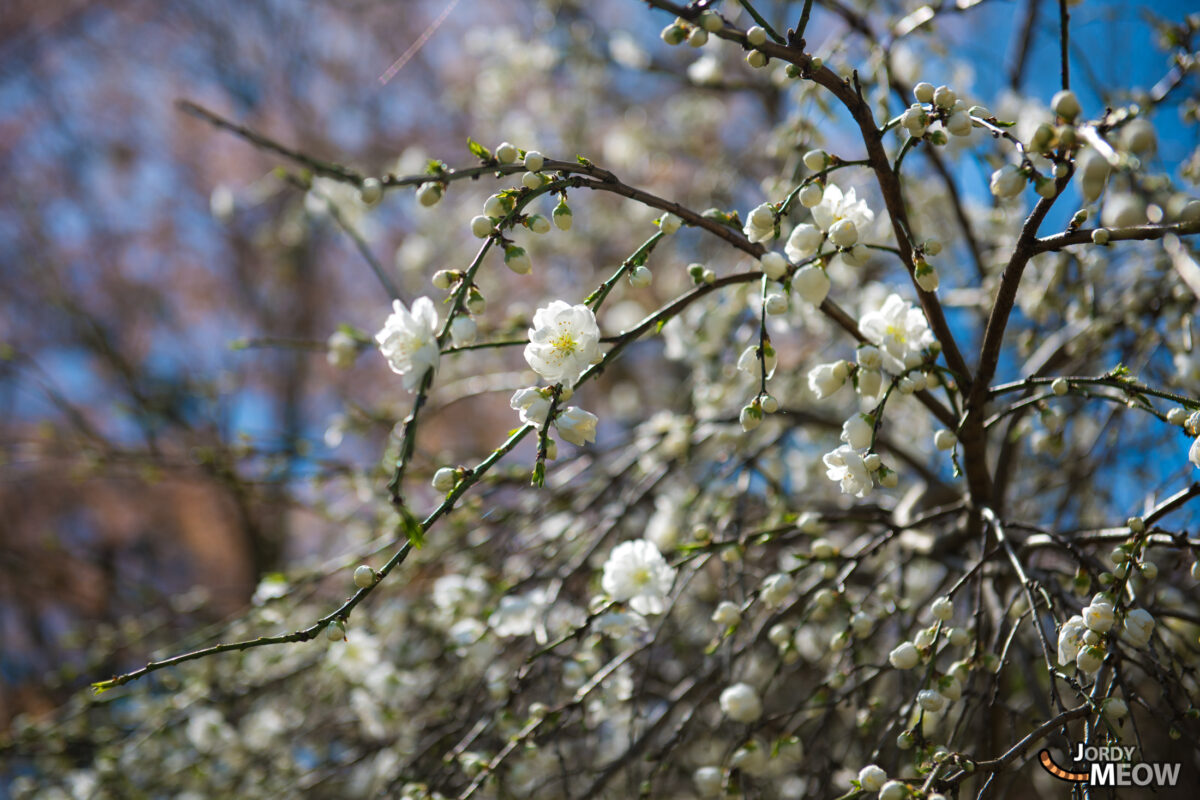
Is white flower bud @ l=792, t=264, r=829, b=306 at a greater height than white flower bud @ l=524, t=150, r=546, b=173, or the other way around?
white flower bud @ l=524, t=150, r=546, b=173

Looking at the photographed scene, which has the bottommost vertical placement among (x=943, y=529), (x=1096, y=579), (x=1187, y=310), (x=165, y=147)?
(x=1096, y=579)

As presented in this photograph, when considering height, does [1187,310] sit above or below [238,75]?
below

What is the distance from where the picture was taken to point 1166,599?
1376mm

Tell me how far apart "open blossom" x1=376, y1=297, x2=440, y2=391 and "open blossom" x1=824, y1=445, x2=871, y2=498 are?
1.52ft

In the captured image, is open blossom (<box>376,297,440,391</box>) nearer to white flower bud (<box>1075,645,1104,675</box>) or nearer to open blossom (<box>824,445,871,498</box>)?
open blossom (<box>824,445,871,498</box>)

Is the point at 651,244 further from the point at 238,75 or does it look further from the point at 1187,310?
the point at 238,75

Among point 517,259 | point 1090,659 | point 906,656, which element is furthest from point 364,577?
point 1090,659

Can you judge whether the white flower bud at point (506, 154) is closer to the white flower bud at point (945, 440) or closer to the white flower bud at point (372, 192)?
the white flower bud at point (372, 192)

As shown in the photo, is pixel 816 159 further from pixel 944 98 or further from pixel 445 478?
pixel 445 478

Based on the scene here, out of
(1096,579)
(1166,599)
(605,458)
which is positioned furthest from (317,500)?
(1166,599)

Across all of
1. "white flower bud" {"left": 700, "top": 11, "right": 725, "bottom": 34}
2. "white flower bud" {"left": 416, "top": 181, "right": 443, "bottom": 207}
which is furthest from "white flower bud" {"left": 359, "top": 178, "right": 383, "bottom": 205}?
"white flower bud" {"left": 700, "top": 11, "right": 725, "bottom": 34}

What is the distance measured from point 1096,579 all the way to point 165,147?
21.1ft

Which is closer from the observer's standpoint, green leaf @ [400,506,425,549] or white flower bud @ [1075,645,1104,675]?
green leaf @ [400,506,425,549]

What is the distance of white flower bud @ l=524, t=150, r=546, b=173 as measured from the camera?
2.68 ft
